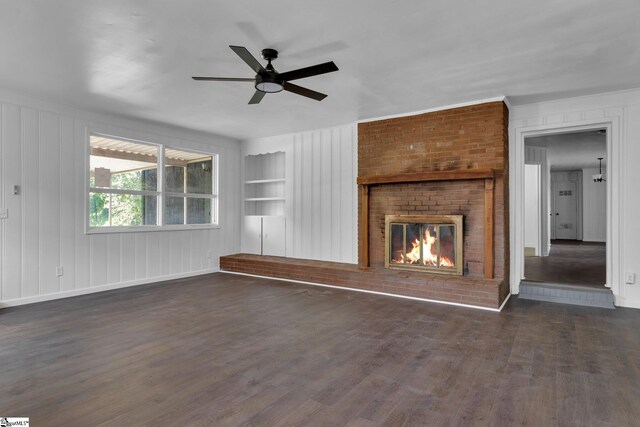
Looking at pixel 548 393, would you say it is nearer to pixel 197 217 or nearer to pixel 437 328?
pixel 437 328

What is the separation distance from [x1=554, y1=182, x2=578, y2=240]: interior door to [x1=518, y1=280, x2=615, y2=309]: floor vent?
29.9ft

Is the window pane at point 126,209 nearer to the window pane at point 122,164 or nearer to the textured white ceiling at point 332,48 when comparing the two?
the window pane at point 122,164

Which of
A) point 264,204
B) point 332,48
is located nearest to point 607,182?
point 332,48

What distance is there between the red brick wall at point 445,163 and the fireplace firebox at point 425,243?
0.12 m

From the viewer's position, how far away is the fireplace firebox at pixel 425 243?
4.74 metres

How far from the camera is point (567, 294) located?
449 centimetres

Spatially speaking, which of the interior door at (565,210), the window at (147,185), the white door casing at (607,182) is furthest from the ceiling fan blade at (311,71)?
the interior door at (565,210)

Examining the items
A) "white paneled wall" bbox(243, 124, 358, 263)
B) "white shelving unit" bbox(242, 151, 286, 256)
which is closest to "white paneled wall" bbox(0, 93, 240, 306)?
"white shelving unit" bbox(242, 151, 286, 256)

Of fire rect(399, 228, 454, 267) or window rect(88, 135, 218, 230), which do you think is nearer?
fire rect(399, 228, 454, 267)

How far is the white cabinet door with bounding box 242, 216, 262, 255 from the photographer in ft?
23.6

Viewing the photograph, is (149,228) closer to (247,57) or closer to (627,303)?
(247,57)

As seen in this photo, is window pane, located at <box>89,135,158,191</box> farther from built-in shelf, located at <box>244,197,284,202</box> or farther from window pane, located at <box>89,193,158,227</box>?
built-in shelf, located at <box>244,197,284,202</box>

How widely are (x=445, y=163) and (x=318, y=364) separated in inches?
131

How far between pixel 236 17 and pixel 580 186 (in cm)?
1321
